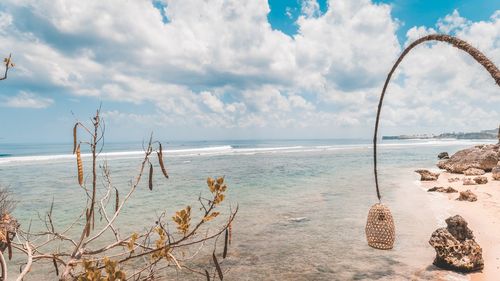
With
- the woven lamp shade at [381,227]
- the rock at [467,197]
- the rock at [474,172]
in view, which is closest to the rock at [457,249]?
the woven lamp shade at [381,227]

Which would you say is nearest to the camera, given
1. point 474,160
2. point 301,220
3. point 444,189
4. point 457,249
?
point 457,249

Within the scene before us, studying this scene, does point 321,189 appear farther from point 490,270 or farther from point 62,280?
point 62,280

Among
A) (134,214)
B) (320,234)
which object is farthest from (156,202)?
(320,234)

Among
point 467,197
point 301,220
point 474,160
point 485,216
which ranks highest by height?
point 474,160

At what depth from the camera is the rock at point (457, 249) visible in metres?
6.54

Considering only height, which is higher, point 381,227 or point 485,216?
point 381,227

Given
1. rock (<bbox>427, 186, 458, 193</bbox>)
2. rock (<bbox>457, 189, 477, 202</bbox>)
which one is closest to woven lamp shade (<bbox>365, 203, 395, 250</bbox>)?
rock (<bbox>457, 189, 477, 202</bbox>)

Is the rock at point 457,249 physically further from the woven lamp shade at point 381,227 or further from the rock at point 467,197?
the rock at point 467,197

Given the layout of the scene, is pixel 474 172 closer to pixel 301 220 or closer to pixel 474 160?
pixel 474 160

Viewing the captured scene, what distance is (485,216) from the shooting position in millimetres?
10633

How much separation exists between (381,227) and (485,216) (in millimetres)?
6888

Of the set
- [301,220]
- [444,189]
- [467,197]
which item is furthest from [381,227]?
[444,189]

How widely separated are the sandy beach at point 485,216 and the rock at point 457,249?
8.5 inches

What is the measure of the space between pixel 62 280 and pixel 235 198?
544 inches
